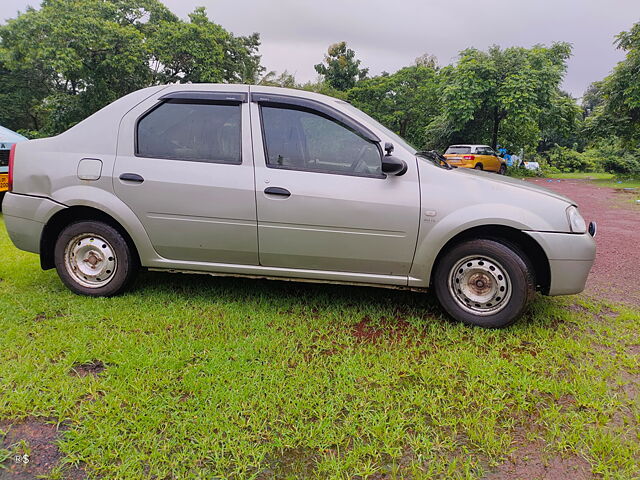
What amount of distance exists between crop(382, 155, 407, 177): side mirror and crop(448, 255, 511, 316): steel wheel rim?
0.85 metres

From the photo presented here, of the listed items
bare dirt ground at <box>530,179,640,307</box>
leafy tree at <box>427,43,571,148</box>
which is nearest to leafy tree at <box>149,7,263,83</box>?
leafy tree at <box>427,43,571,148</box>

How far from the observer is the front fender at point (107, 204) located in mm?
3311

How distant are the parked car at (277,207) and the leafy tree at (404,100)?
27770 mm

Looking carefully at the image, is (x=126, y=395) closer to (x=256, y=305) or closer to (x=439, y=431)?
(x=256, y=305)

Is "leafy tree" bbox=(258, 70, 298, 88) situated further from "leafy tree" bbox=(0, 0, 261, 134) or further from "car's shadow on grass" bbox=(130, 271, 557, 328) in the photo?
"car's shadow on grass" bbox=(130, 271, 557, 328)

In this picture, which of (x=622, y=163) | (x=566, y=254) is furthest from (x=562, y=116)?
(x=566, y=254)

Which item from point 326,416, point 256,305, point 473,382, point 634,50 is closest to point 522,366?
point 473,382

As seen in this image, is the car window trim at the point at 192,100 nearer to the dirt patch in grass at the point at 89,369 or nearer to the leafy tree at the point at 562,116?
the dirt patch in grass at the point at 89,369

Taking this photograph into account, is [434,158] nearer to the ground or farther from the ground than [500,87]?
nearer to the ground

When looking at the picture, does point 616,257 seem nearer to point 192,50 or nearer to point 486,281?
point 486,281

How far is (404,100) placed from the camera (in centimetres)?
3050

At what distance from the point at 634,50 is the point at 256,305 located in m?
25.4

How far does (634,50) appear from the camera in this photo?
20.2 metres

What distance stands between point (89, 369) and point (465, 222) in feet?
8.91
